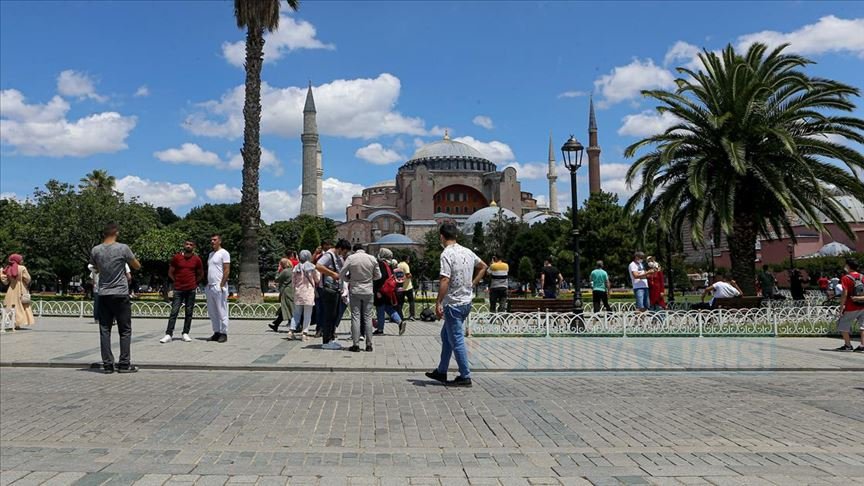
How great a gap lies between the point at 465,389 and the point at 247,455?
281cm

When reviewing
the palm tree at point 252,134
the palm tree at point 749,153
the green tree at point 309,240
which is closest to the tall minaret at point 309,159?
the green tree at point 309,240

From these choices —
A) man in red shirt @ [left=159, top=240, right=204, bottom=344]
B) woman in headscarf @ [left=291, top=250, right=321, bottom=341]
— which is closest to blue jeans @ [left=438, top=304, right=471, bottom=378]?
woman in headscarf @ [left=291, top=250, right=321, bottom=341]

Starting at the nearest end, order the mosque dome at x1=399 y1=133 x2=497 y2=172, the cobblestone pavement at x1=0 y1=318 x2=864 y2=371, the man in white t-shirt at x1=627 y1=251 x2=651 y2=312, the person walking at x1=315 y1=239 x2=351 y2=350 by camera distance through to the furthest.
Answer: the cobblestone pavement at x1=0 y1=318 x2=864 y2=371 < the person walking at x1=315 y1=239 x2=351 y2=350 < the man in white t-shirt at x1=627 y1=251 x2=651 y2=312 < the mosque dome at x1=399 y1=133 x2=497 y2=172

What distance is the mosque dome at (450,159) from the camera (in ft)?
333

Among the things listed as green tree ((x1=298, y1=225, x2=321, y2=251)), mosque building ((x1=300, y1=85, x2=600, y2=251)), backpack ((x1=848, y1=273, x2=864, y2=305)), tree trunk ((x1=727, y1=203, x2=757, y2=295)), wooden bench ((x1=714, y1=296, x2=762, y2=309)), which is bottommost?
wooden bench ((x1=714, y1=296, x2=762, y2=309))

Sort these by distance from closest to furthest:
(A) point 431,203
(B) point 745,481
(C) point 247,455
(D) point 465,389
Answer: (B) point 745,481 → (C) point 247,455 → (D) point 465,389 → (A) point 431,203

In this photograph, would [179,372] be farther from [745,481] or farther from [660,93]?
[660,93]

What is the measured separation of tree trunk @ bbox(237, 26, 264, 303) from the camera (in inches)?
786

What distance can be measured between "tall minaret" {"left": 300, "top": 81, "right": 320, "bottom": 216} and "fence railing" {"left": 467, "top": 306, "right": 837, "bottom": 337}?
2976 inches

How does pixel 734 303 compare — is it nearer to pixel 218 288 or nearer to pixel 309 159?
pixel 218 288

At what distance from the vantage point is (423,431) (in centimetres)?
460

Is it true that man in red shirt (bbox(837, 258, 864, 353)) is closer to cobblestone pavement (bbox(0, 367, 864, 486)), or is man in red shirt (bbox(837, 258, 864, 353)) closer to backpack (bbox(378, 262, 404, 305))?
cobblestone pavement (bbox(0, 367, 864, 486))

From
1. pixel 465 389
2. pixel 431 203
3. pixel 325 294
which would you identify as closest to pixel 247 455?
pixel 465 389

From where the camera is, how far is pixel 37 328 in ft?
42.8
